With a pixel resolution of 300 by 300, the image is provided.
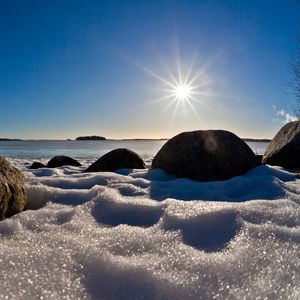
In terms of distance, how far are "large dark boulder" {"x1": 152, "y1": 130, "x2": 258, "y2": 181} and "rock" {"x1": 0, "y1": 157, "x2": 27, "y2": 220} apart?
2194 millimetres

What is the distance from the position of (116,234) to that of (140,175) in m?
2.25

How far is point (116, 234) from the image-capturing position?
1587 millimetres

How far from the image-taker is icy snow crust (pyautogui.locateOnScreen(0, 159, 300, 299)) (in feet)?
3.50

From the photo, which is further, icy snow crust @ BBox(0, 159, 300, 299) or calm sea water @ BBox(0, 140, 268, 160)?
calm sea water @ BBox(0, 140, 268, 160)

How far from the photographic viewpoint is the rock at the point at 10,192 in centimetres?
192

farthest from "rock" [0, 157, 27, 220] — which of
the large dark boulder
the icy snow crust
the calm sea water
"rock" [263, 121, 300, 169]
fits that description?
the calm sea water

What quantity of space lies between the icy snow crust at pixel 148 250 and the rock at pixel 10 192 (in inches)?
5.6

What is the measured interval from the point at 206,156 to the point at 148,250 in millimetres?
2914

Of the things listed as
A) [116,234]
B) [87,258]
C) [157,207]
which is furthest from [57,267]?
[157,207]

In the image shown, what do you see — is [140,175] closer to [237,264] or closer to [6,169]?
[6,169]

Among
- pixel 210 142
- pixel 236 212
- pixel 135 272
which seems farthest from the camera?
pixel 210 142

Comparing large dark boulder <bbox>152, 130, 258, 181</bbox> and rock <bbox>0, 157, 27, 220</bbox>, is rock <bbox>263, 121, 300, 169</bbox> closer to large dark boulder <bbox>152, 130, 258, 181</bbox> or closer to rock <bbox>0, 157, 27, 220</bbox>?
large dark boulder <bbox>152, 130, 258, 181</bbox>

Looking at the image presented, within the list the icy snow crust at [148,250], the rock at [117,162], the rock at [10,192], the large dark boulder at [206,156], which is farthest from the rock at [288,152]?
the rock at [10,192]

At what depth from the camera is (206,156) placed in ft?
13.7
